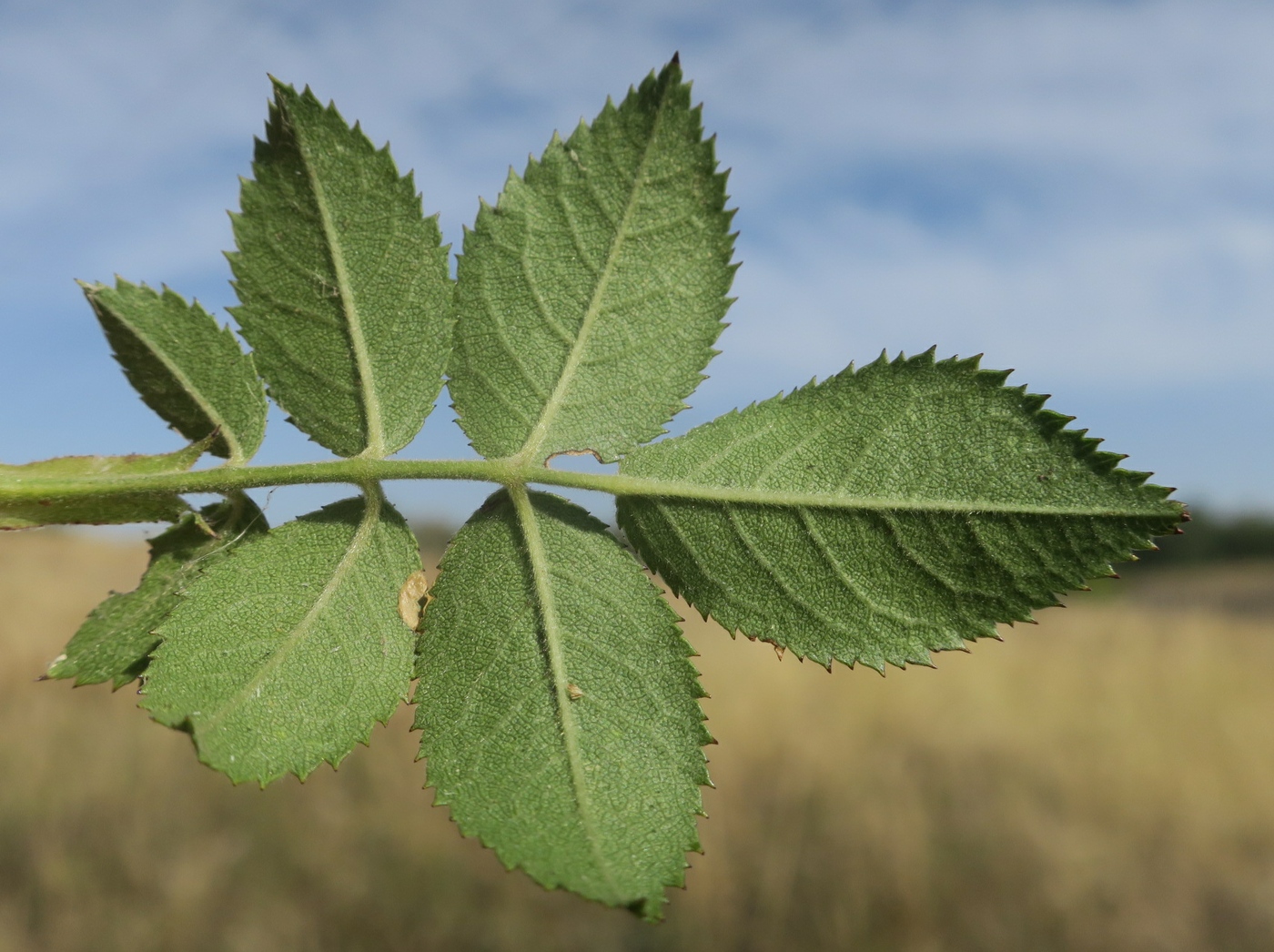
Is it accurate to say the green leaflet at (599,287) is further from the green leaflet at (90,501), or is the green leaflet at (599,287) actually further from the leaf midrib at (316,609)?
the green leaflet at (90,501)

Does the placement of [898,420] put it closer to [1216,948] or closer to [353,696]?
[353,696]

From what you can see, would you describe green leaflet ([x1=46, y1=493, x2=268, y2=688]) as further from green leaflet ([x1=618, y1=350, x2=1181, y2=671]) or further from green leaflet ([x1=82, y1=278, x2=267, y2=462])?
green leaflet ([x1=618, y1=350, x2=1181, y2=671])

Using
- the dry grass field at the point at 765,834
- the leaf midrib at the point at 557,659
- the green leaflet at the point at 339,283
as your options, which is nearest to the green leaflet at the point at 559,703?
the leaf midrib at the point at 557,659

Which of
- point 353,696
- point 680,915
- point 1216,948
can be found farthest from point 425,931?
point 353,696

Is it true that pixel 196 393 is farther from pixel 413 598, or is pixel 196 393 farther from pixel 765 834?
pixel 765 834

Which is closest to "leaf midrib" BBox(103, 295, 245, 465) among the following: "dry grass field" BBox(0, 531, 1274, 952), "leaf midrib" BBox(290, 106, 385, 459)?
"leaf midrib" BBox(290, 106, 385, 459)


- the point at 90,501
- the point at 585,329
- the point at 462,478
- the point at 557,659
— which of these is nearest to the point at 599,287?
the point at 585,329
